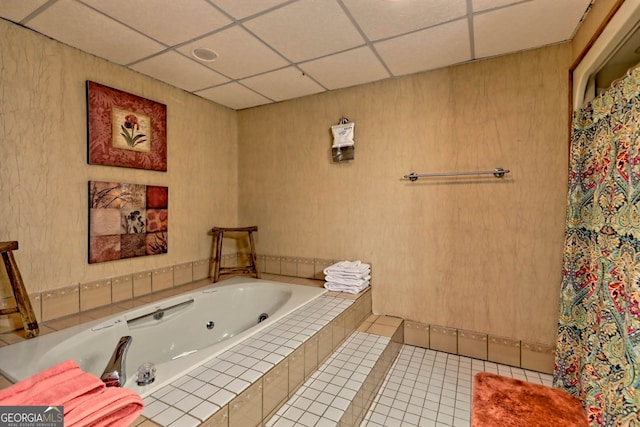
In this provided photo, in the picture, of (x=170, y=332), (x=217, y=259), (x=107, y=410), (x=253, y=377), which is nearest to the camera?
(x=107, y=410)

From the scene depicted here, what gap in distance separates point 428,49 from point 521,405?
2.13 m

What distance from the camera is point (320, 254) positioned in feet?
8.71

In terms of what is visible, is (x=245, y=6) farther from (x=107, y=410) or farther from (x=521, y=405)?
(x=521, y=405)

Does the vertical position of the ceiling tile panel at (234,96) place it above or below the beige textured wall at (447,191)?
above

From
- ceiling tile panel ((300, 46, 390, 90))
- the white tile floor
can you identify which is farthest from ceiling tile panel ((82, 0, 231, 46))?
the white tile floor

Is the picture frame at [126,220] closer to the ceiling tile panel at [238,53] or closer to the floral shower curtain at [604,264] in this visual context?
the ceiling tile panel at [238,53]

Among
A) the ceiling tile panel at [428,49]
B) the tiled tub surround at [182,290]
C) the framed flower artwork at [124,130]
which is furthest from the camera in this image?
the framed flower artwork at [124,130]

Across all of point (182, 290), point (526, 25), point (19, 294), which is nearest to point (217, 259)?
point (182, 290)

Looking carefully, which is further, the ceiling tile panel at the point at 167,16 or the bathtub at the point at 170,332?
the ceiling tile panel at the point at 167,16

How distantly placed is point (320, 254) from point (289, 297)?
22.0 inches

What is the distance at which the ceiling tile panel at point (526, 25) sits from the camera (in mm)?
1451

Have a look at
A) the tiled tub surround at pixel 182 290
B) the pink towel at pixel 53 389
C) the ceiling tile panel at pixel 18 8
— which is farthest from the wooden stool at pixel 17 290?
the ceiling tile panel at pixel 18 8

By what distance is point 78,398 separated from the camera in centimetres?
87

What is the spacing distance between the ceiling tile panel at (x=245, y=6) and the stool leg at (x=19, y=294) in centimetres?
164
